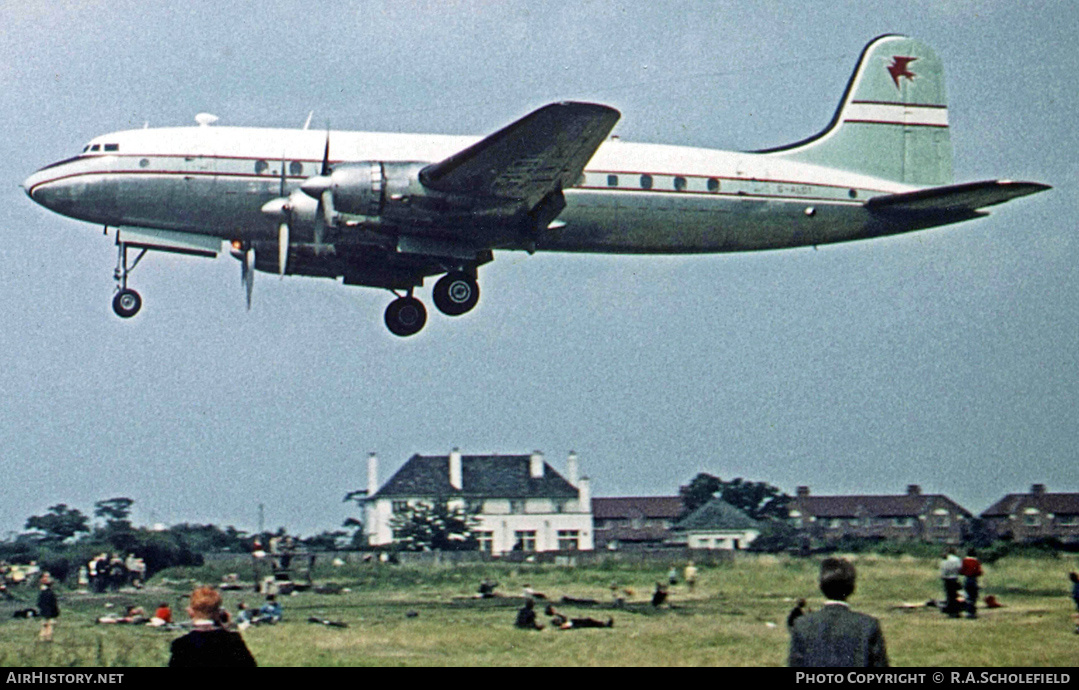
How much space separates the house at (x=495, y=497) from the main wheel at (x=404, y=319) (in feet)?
5.62

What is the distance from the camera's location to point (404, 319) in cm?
1608

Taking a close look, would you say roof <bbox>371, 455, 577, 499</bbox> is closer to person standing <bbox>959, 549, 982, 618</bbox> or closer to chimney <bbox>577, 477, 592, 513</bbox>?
chimney <bbox>577, 477, 592, 513</bbox>

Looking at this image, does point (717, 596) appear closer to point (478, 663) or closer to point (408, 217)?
point (478, 663)

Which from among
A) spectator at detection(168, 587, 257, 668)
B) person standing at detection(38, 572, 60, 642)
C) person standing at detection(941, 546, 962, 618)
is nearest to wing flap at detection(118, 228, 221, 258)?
person standing at detection(38, 572, 60, 642)

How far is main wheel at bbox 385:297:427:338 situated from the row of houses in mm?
1747

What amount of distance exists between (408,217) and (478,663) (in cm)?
659

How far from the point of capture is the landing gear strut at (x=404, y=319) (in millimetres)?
16078

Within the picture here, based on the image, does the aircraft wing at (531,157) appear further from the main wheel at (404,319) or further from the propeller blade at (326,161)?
the main wheel at (404,319)

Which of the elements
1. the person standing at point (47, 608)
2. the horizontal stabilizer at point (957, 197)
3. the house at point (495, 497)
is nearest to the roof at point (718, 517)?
the house at point (495, 497)

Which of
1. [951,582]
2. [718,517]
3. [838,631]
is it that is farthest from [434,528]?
[838,631]

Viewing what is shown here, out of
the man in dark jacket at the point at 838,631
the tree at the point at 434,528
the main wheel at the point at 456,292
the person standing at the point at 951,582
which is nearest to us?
the man in dark jacket at the point at 838,631

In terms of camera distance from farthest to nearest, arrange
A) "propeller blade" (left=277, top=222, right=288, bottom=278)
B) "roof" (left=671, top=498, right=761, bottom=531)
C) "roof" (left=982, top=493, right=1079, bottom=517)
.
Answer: "roof" (left=671, top=498, right=761, bottom=531)
"propeller blade" (left=277, top=222, right=288, bottom=278)
"roof" (left=982, top=493, right=1079, bottom=517)

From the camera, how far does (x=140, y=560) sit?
40.5 ft

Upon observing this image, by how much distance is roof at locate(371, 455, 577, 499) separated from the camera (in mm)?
15938
